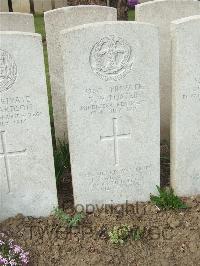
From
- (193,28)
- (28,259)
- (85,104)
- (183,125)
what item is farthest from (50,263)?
(193,28)

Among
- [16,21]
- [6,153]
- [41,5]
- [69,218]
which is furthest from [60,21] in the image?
[41,5]

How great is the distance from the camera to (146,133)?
4156 mm

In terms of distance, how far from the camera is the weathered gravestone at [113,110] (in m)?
3.75

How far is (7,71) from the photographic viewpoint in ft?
12.1

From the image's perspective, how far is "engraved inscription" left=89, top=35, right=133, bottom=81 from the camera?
12.3ft

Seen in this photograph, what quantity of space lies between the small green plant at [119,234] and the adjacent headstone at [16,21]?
7.97 feet

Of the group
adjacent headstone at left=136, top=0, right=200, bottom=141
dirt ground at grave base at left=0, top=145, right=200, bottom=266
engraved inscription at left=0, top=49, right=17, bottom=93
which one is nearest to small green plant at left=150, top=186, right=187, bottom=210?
dirt ground at grave base at left=0, top=145, right=200, bottom=266

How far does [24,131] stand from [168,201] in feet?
4.76

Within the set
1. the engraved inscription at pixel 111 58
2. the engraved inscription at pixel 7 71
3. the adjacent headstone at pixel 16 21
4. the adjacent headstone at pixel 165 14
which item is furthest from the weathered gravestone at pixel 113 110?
the adjacent headstone at pixel 16 21

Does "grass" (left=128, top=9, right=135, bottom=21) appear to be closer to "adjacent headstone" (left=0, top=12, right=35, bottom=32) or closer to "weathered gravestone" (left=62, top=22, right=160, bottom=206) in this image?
"adjacent headstone" (left=0, top=12, right=35, bottom=32)

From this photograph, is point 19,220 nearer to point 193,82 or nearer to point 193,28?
point 193,82

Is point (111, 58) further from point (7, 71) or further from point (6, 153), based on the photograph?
point (6, 153)

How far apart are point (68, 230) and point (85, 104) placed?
111 centimetres

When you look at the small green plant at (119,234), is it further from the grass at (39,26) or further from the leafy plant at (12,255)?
the grass at (39,26)
